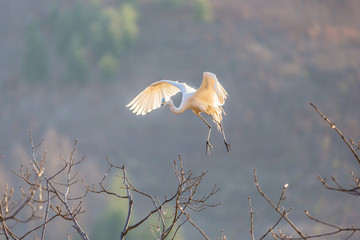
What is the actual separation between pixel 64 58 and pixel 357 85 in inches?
1068

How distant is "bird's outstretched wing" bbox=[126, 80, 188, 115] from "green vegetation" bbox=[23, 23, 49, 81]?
45.2 metres

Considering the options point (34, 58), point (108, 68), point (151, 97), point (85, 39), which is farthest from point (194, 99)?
point (85, 39)

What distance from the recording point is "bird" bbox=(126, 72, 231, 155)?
728cm

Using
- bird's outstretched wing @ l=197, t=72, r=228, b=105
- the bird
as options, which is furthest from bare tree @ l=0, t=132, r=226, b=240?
the bird

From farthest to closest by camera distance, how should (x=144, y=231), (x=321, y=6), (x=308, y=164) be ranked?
(x=321, y=6) < (x=308, y=164) < (x=144, y=231)

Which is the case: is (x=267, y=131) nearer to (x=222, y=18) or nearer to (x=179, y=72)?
(x=179, y=72)

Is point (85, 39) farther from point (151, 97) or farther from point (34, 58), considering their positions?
point (151, 97)

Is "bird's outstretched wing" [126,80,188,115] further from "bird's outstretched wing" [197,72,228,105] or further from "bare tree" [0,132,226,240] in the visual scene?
"bare tree" [0,132,226,240]

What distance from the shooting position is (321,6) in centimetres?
4950

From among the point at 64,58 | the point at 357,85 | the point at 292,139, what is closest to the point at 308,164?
the point at 292,139

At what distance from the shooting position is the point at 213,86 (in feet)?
24.0

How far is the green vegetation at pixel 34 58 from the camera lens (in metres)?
52.6

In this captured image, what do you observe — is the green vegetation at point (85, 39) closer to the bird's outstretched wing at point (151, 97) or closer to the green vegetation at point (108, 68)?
the green vegetation at point (108, 68)

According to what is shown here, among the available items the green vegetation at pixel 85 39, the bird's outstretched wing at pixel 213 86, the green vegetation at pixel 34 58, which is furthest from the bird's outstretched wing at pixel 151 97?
the green vegetation at pixel 34 58
